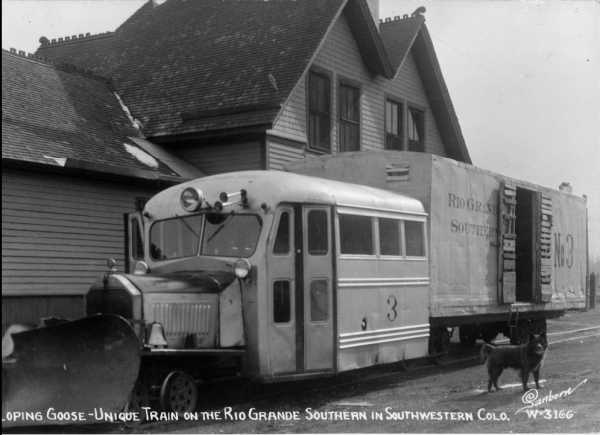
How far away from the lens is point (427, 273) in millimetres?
11609

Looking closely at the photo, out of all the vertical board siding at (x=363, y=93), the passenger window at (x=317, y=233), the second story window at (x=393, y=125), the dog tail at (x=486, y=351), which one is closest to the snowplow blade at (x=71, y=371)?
the passenger window at (x=317, y=233)

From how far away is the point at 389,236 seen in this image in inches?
423

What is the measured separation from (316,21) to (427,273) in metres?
8.82

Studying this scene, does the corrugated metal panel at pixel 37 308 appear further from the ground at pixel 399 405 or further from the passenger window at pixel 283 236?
the passenger window at pixel 283 236

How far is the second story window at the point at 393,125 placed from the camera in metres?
21.3

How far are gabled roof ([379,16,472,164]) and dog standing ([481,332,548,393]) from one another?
1186 cm

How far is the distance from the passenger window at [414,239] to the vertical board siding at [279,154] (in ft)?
18.8

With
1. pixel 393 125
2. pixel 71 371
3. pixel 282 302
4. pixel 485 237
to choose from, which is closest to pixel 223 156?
pixel 485 237

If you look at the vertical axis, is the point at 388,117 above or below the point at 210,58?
below

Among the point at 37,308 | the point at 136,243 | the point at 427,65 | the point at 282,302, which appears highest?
the point at 427,65

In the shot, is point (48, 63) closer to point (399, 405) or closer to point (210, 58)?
point (210, 58)

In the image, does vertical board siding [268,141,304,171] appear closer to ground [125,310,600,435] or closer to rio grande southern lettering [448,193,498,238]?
rio grande southern lettering [448,193,498,238]

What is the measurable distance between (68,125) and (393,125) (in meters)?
9.45

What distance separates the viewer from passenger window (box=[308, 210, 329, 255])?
9.38 m
